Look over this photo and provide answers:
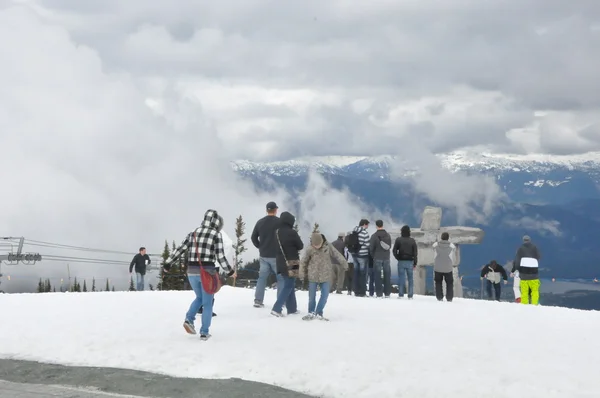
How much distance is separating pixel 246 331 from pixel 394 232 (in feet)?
61.2

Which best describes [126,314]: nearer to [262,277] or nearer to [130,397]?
[262,277]

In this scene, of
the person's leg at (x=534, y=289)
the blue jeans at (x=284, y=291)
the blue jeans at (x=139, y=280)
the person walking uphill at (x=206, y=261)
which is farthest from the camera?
the blue jeans at (x=139, y=280)

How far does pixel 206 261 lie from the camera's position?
13.0 metres

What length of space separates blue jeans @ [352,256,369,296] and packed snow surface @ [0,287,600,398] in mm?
3362

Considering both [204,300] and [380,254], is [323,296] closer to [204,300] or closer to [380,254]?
[204,300]

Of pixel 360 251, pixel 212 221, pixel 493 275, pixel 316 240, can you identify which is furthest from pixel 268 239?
pixel 493 275

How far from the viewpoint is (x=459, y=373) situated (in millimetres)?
10672

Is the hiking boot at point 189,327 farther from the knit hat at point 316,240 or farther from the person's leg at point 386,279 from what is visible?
the person's leg at point 386,279

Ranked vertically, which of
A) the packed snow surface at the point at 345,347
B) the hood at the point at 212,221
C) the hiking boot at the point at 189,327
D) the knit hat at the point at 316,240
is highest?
the hood at the point at 212,221

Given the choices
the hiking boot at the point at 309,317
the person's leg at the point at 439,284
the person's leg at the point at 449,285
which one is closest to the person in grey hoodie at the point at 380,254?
the person's leg at the point at 439,284

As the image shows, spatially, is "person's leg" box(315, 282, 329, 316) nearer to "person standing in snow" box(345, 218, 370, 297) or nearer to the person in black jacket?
the person in black jacket

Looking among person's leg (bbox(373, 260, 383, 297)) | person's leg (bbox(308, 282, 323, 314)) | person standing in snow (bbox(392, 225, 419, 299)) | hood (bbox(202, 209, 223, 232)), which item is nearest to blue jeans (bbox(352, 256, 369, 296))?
person's leg (bbox(373, 260, 383, 297))

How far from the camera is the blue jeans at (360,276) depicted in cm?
2254

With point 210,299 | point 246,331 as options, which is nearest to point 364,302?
point 246,331
